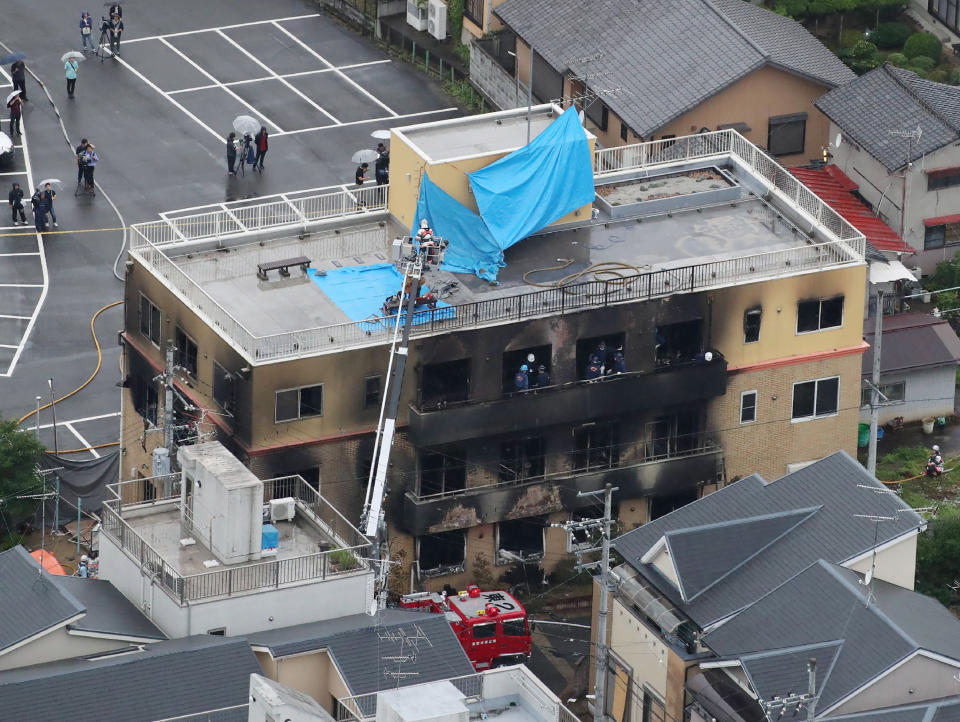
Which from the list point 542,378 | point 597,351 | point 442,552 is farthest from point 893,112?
point 442,552

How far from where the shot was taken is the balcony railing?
7894cm

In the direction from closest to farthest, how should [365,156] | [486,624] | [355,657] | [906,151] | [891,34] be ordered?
[355,657], [486,624], [906,151], [365,156], [891,34]

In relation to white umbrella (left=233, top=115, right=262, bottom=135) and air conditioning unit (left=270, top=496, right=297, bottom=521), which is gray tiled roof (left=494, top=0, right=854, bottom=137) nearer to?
white umbrella (left=233, top=115, right=262, bottom=135)

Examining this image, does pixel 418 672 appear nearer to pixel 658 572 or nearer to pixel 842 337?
pixel 658 572

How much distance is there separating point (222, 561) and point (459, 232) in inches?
784

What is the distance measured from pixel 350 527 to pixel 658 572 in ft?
31.7

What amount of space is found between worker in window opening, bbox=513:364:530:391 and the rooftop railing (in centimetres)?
177

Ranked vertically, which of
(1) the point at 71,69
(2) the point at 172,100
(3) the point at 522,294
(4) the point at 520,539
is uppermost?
(1) the point at 71,69

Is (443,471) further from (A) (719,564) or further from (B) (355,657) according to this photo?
(B) (355,657)

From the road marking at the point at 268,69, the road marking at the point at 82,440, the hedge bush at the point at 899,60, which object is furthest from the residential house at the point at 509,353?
the road marking at the point at 268,69

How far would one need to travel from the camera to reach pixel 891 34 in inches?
5044

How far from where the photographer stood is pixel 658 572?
84625 mm

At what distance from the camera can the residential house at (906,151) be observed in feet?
363

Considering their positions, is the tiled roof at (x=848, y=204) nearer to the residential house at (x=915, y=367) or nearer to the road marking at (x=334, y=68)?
the residential house at (x=915, y=367)
